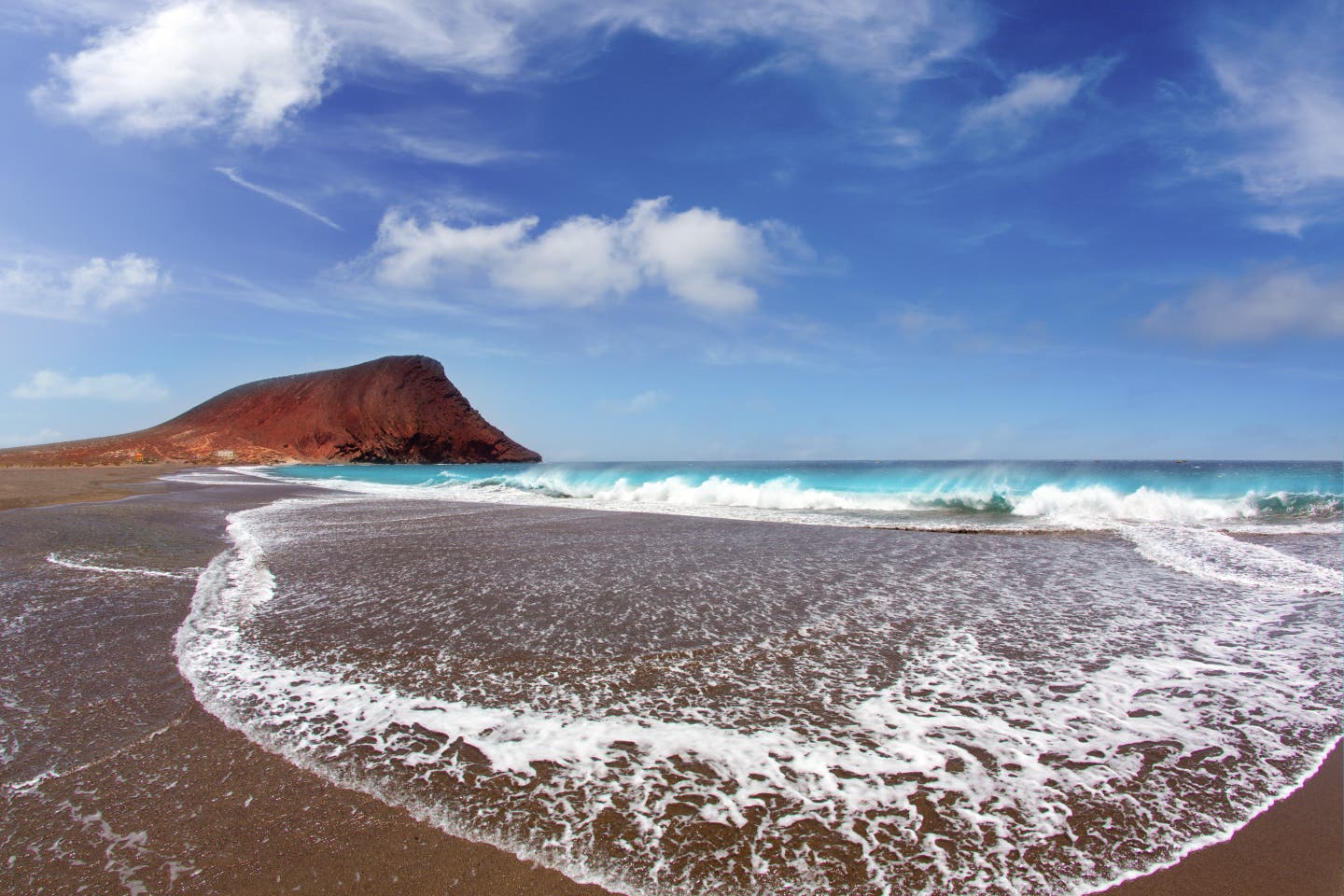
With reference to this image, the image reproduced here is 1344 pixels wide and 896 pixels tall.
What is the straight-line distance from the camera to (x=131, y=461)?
68.8 m

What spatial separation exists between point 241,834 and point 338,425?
99.3 meters

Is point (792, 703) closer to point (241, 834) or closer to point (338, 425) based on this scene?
point (241, 834)

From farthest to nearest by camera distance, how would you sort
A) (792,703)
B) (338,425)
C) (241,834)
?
(338,425)
(792,703)
(241,834)

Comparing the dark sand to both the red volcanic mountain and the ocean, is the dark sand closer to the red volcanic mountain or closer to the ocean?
the ocean

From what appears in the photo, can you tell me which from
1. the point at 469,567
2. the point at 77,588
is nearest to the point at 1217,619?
the point at 469,567

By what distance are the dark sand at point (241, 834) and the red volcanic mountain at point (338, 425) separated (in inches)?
3569

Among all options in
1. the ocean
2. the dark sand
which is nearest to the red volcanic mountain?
the ocean

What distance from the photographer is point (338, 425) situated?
298ft

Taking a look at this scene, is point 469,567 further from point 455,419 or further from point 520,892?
point 455,419

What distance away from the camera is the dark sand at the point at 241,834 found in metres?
2.51

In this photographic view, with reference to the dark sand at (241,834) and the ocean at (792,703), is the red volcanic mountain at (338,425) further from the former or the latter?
the dark sand at (241,834)

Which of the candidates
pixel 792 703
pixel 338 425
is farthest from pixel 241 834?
pixel 338 425

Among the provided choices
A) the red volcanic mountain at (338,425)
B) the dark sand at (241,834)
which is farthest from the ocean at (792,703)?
the red volcanic mountain at (338,425)

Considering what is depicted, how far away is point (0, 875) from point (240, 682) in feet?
6.93
